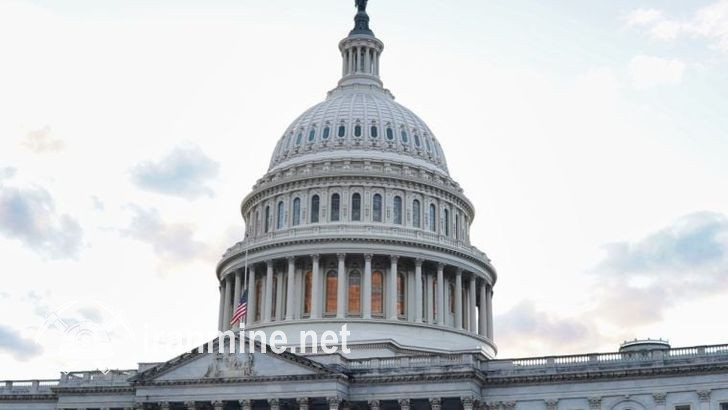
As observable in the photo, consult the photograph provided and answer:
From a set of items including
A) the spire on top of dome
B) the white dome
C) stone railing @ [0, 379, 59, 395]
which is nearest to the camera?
stone railing @ [0, 379, 59, 395]

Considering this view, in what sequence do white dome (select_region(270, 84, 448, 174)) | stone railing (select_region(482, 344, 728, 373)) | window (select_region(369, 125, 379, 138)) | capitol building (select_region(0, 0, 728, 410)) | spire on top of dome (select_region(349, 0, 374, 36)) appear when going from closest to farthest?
stone railing (select_region(482, 344, 728, 373)) → capitol building (select_region(0, 0, 728, 410)) → white dome (select_region(270, 84, 448, 174)) → window (select_region(369, 125, 379, 138)) → spire on top of dome (select_region(349, 0, 374, 36))

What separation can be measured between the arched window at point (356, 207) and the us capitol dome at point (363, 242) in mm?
116

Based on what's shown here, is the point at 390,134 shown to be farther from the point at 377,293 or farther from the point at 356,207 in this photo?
the point at 377,293

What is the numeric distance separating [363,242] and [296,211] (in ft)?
32.1

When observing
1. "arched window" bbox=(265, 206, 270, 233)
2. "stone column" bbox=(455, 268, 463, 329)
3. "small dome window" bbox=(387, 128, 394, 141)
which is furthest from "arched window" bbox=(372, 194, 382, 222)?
"arched window" bbox=(265, 206, 270, 233)

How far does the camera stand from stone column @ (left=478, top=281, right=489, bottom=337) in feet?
333

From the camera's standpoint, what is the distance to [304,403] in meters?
74.2

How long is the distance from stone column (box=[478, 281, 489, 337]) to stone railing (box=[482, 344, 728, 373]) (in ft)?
81.4

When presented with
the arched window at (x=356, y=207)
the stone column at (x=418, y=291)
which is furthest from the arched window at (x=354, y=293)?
the arched window at (x=356, y=207)

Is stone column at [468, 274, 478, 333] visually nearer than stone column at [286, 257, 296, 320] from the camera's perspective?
No

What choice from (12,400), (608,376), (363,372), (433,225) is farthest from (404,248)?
(12,400)

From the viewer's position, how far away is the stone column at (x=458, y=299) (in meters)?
97.2

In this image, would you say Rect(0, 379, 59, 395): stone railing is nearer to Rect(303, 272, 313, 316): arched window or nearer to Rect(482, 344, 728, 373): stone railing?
Rect(303, 272, 313, 316): arched window

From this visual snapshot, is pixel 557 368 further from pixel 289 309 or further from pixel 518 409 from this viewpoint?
pixel 289 309
